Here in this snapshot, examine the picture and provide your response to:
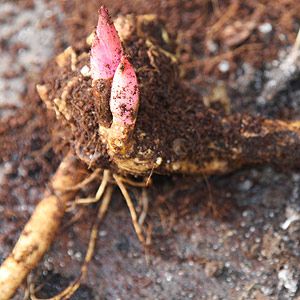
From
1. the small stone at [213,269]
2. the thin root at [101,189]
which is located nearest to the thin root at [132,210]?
the thin root at [101,189]

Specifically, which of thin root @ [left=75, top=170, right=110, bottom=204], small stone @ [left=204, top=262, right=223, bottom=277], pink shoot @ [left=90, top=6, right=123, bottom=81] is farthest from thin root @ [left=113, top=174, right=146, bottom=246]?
pink shoot @ [left=90, top=6, right=123, bottom=81]

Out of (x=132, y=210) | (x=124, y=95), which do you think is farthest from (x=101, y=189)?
(x=124, y=95)

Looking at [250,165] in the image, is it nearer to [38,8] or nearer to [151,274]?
[151,274]

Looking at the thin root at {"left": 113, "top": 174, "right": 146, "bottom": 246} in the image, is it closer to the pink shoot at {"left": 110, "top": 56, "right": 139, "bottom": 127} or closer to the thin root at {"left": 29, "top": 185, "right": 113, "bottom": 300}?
the thin root at {"left": 29, "top": 185, "right": 113, "bottom": 300}

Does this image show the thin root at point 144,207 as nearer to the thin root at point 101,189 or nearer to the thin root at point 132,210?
the thin root at point 132,210

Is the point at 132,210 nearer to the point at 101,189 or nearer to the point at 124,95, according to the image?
the point at 101,189

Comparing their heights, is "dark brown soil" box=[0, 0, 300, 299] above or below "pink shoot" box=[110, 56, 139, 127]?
below
